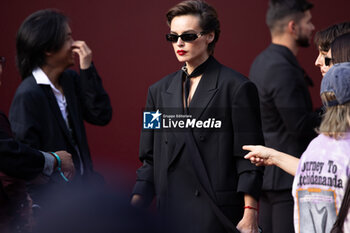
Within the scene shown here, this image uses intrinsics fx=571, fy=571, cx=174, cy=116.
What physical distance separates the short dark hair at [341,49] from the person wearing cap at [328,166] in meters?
0.25

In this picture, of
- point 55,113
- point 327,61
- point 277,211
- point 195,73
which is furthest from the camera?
point 277,211

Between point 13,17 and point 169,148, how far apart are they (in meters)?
3.48

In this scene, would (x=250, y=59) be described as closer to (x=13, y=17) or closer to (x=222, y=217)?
(x=13, y=17)

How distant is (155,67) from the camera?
5633 millimetres

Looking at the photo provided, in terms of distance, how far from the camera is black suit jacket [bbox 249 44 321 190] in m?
3.73

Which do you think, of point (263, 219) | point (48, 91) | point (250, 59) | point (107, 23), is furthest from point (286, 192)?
point (107, 23)

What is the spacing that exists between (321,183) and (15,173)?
137cm

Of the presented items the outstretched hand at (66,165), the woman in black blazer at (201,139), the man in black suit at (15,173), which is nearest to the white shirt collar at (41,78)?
the outstretched hand at (66,165)

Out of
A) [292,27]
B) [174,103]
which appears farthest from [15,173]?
[292,27]

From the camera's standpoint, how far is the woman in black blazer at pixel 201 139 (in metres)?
2.77

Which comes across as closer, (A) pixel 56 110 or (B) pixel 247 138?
(B) pixel 247 138

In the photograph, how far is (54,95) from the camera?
11.8ft

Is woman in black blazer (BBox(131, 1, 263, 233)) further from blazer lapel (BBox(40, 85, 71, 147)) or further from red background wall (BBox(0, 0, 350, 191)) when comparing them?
red background wall (BBox(0, 0, 350, 191))

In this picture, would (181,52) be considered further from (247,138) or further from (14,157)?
(14,157)
